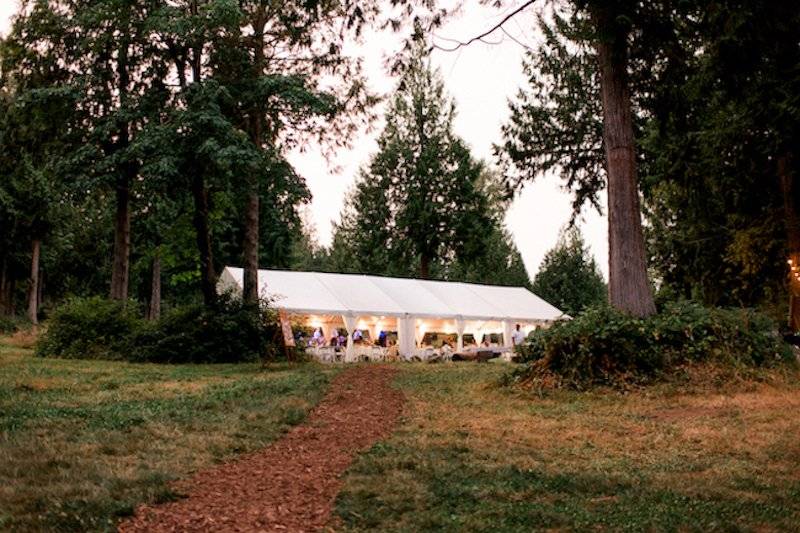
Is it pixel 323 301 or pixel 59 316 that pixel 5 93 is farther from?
pixel 323 301

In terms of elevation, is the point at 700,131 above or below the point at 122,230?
above

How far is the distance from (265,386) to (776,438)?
7.19 m

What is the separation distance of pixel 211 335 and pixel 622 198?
1144cm

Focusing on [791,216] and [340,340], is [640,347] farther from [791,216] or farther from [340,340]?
[340,340]

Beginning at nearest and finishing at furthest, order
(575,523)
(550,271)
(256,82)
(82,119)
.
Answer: (575,523) → (256,82) → (82,119) → (550,271)

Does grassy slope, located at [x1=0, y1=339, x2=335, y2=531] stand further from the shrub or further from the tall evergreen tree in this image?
the tall evergreen tree

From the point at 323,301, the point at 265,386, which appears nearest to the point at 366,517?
the point at 265,386

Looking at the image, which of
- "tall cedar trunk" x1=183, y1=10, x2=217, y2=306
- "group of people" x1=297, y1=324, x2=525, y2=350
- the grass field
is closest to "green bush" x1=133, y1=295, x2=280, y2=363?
"tall cedar trunk" x1=183, y1=10, x2=217, y2=306

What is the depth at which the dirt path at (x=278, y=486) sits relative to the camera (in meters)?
3.79

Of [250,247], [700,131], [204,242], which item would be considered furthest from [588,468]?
[204,242]

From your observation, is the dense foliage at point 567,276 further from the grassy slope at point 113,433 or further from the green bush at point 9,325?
the grassy slope at point 113,433

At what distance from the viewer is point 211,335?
1819 cm

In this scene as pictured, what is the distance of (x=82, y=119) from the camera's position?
62.3ft

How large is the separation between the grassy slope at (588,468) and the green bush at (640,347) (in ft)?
3.43
